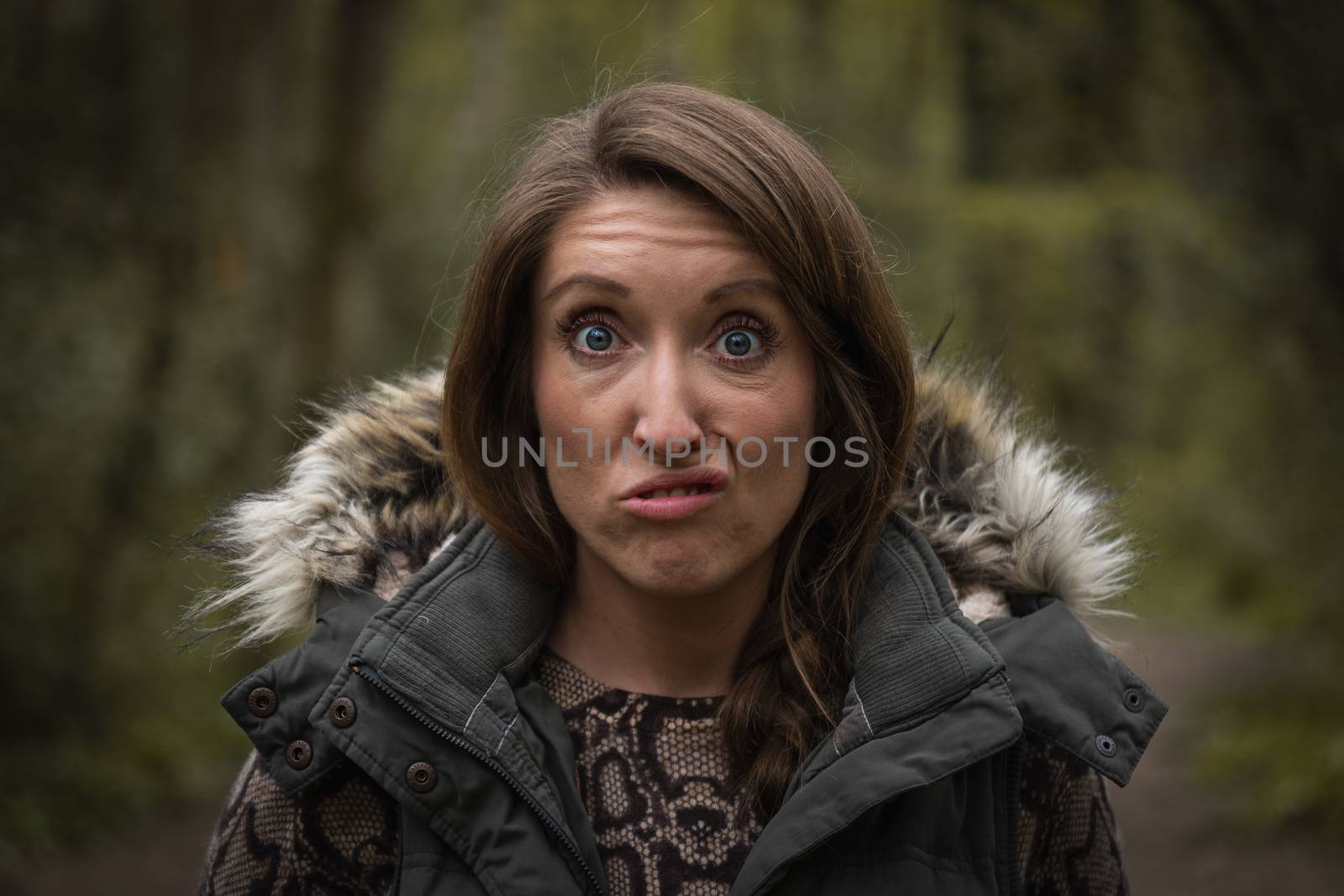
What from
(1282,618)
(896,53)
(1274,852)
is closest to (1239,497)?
(1282,618)

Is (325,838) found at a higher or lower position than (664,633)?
lower

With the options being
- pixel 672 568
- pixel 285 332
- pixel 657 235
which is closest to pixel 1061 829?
pixel 672 568

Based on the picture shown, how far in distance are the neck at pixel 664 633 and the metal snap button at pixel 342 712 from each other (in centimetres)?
42

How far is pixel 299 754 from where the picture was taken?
1871mm

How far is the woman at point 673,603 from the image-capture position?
1.86 metres

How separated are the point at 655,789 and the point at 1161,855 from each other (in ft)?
15.9

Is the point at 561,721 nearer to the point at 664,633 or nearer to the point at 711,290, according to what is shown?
the point at 664,633

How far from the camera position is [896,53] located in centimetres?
1199

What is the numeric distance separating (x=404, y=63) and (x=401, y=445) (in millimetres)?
8947

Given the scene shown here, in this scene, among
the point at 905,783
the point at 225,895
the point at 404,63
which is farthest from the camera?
the point at 404,63

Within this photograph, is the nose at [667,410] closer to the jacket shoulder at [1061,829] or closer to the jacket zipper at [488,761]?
the jacket zipper at [488,761]

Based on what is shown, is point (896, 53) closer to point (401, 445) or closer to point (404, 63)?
point (404, 63)

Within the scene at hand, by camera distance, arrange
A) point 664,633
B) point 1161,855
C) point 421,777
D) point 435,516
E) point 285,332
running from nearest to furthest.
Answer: point 421,777, point 664,633, point 435,516, point 1161,855, point 285,332

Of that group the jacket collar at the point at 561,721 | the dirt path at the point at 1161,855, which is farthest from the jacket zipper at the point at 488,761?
the dirt path at the point at 1161,855
